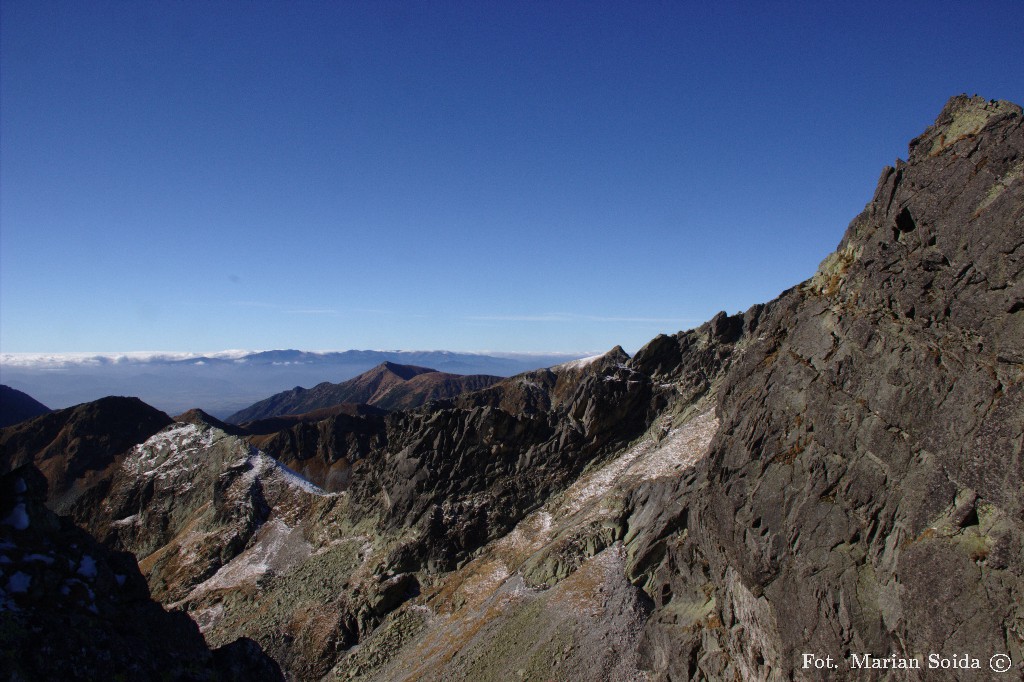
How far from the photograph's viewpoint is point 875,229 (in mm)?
28266

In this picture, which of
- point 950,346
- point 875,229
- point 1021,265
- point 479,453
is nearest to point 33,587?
point 950,346

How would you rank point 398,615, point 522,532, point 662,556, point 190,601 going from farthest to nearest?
point 190,601, point 522,532, point 398,615, point 662,556

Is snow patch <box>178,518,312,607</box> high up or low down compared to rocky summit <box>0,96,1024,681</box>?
down

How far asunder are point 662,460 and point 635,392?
13.4m

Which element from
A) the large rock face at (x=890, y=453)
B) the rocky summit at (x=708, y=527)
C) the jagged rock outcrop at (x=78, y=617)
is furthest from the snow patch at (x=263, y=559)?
the jagged rock outcrop at (x=78, y=617)

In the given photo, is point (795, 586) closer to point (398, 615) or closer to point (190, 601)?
point (398, 615)

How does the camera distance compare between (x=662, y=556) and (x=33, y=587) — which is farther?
(x=662, y=556)

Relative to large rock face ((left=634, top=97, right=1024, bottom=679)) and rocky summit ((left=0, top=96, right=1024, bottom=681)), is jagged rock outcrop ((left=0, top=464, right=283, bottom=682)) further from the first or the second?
large rock face ((left=634, top=97, right=1024, bottom=679))

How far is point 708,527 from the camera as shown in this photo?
97.8 ft

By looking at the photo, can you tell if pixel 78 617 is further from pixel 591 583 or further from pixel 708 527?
pixel 591 583

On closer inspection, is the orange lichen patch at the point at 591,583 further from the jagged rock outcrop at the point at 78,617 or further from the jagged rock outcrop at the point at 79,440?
the jagged rock outcrop at the point at 79,440

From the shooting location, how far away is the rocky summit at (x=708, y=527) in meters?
16.5

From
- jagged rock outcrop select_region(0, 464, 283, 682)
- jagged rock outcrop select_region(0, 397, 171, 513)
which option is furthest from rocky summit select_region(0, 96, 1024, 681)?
jagged rock outcrop select_region(0, 397, 171, 513)

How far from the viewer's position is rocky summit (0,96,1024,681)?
16.5 metres
